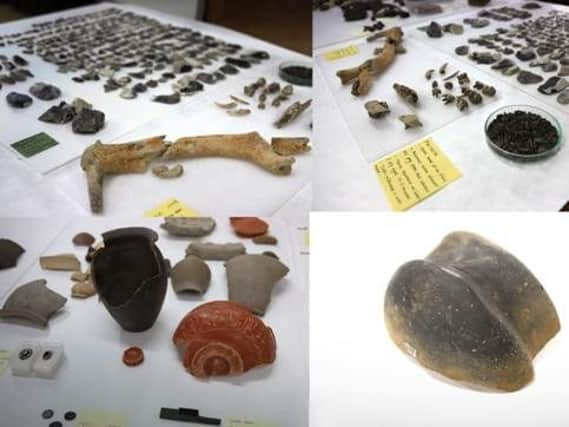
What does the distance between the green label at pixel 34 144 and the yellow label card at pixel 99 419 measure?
0.62 meters

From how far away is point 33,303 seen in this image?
115 cm

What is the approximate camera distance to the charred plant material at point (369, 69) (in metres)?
1.58

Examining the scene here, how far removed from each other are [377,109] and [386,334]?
2.02 ft

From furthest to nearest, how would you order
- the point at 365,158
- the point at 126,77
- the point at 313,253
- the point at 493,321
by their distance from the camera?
the point at 126,77 → the point at 365,158 → the point at 313,253 → the point at 493,321

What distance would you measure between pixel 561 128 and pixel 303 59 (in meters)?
0.78

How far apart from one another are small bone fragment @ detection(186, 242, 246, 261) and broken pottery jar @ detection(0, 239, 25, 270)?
362 mm

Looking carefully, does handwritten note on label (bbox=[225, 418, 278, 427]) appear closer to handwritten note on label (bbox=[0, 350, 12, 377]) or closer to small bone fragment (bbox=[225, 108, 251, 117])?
handwritten note on label (bbox=[0, 350, 12, 377])

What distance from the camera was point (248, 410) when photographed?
3.33ft

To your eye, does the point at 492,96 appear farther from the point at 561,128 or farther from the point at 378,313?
the point at 378,313

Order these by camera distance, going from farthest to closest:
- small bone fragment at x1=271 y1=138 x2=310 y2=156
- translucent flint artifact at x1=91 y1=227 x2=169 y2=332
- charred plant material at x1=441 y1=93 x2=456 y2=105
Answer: charred plant material at x1=441 y1=93 x2=456 y2=105, small bone fragment at x1=271 y1=138 x2=310 y2=156, translucent flint artifact at x1=91 y1=227 x2=169 y2=332

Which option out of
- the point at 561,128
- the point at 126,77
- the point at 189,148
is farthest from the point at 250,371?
the point at 126,77

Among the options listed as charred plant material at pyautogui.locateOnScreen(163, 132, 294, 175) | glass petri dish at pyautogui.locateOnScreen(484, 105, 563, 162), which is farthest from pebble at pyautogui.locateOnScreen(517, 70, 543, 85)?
charred plant material at pyautogui.locateOnScreen(163, 132, 294, 175)

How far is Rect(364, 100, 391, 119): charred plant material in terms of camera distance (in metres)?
1.45

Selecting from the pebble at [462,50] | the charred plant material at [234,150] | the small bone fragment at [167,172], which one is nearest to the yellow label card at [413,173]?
the charred plant material at [234,150]
